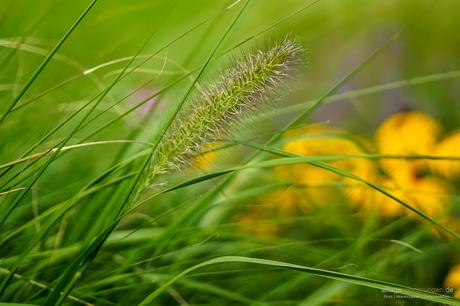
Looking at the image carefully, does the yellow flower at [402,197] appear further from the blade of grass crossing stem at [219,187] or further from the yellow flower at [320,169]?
the blade of grass crossing stem at [219,187]

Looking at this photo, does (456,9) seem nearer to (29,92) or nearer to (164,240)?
(29,92)

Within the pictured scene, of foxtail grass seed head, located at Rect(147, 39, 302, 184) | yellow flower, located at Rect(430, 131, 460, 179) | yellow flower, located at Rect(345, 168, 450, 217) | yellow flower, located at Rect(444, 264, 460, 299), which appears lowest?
foxtail grass seed head, located at Rect(147, 39, 302, 184)

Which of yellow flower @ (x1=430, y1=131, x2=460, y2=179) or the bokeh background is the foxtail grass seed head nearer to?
the bokeh background

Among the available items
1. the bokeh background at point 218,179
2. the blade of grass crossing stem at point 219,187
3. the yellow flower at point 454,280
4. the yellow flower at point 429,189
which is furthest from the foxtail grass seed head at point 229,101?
the yellow flower at point 429,189

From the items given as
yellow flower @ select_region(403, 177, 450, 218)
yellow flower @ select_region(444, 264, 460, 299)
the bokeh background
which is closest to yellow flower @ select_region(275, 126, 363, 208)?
the bokeh background

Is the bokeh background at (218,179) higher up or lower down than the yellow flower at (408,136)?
lower down

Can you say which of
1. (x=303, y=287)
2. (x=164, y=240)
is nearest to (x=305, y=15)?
(x=303, y=287)
